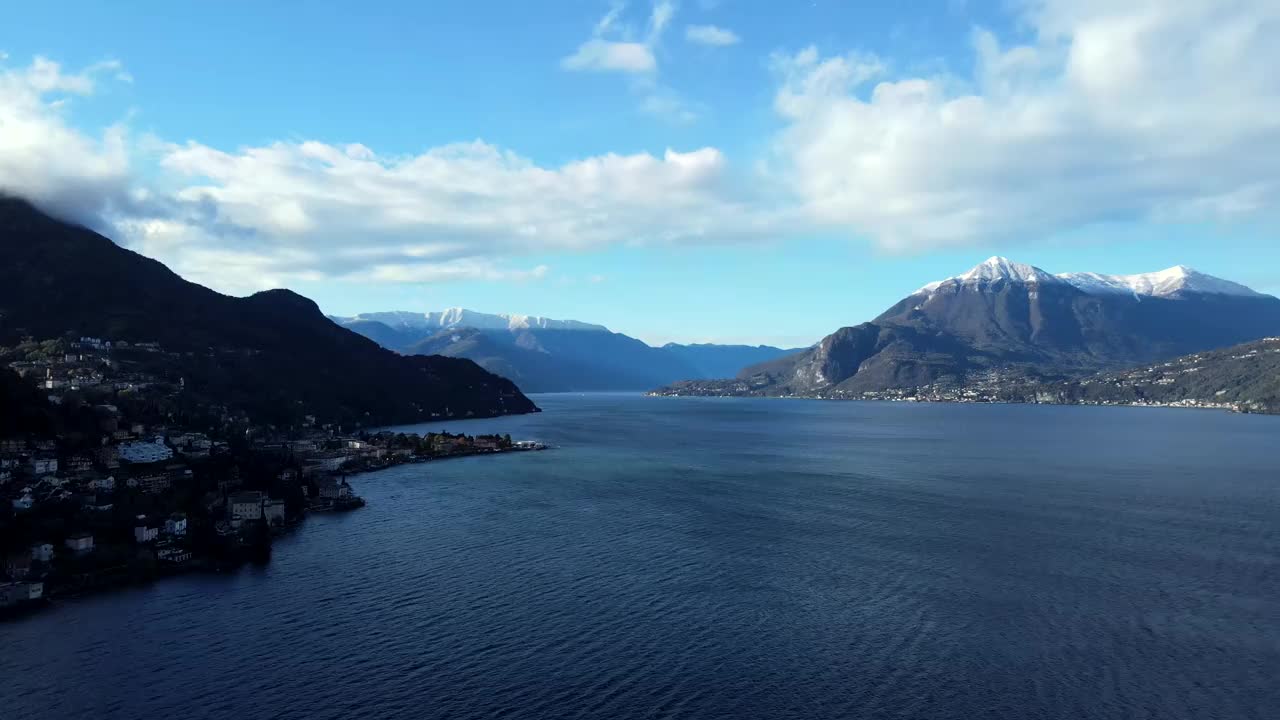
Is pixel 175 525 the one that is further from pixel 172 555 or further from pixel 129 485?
pixel 129 485

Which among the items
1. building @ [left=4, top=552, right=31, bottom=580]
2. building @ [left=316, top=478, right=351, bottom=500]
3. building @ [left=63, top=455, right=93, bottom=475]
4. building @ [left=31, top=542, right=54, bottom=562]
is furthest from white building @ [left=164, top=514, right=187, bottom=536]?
building @ [left=316, top=478, right=351, bottom=500]

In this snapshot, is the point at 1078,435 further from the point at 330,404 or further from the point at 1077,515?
the point at 330,404

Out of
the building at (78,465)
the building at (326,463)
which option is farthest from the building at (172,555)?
the building at (326,463)

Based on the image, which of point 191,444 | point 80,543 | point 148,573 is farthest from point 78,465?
point 148,573

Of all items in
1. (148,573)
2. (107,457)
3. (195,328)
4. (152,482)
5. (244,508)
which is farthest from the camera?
(195,328)

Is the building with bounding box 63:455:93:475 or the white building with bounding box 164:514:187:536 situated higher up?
the building with bounding box 63:455:93:475

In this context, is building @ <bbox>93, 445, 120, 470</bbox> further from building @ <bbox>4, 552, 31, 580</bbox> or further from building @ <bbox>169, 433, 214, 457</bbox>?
building @ <bbox>4, 552, 31, 580</bbox>

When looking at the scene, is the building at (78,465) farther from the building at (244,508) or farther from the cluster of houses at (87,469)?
the building at (244,508)
